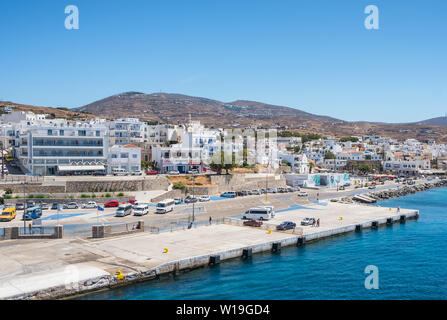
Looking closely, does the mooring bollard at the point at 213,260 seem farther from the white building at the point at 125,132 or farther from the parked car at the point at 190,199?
the white building at the point at 125,132

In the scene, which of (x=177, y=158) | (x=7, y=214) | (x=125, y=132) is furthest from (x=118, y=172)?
(x=125, y=132)

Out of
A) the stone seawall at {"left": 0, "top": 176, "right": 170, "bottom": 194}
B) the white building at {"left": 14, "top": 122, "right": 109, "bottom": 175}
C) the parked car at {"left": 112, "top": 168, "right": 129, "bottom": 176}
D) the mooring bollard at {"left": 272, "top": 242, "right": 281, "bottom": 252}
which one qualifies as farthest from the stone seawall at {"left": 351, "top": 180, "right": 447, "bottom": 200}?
the white building at {"left": 14, "top": 122, "right": 109, "bottom": 175}

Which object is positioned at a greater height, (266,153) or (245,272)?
(266,153)

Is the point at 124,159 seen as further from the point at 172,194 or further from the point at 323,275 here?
the point at 323,275

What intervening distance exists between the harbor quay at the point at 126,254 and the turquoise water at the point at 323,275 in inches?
28.0

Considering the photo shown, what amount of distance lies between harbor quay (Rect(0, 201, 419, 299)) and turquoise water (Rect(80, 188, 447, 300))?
0.71 m

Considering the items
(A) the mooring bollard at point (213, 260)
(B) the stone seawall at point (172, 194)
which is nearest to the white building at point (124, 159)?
(B) the stone seawall at point (172, 194)

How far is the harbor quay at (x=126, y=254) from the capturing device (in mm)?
20984

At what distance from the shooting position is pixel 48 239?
98.8 ft

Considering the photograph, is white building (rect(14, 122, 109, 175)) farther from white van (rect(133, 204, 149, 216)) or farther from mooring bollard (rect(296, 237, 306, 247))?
mooring bollard (rect(296, 237, 306, 247))
